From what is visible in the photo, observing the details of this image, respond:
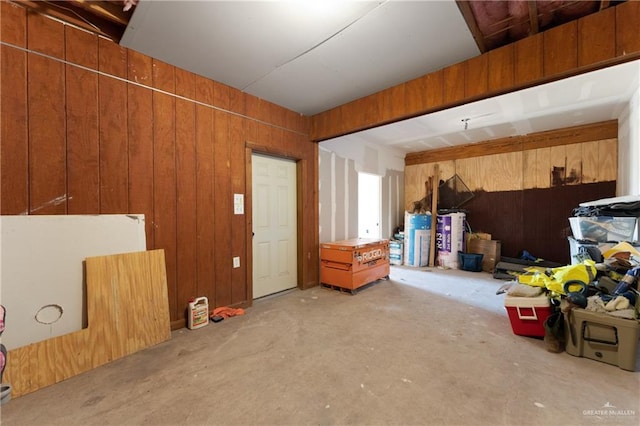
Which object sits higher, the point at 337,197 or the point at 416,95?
the point at 416,95

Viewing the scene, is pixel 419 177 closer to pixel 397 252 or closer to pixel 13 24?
pixel 397 252

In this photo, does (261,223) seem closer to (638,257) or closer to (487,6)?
(487,6)

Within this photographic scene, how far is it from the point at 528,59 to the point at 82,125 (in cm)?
377

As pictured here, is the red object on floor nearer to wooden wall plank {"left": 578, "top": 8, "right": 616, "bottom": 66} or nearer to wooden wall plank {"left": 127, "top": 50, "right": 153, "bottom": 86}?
wooden wall plank {"left": 127, "top": 50, "right": 153, "bottom": 86}

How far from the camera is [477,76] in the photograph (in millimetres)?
2465

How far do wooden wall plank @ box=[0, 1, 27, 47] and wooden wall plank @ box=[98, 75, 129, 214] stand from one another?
0.46 meters

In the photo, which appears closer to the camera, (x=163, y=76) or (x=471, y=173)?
(x=163, y=76)

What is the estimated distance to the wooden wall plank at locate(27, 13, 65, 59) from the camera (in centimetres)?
189

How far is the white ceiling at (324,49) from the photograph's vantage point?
1879mm

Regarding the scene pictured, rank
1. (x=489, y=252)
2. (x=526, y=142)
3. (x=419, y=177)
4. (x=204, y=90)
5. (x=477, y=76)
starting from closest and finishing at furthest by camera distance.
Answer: (x=477, y=76), (x=204, y=90), (x=526, y=142), (x=489, y=252), (x=419, y=177)

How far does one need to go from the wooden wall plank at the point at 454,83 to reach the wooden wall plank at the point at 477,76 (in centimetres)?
4

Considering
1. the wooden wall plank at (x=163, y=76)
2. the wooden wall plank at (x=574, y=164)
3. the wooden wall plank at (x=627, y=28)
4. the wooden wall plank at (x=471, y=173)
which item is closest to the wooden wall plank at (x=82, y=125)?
the wooden wall plank at (x=163, y=76)

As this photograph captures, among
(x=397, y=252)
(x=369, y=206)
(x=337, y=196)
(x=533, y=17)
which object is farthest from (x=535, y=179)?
(x=533, y=17)

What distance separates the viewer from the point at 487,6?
1880mm
